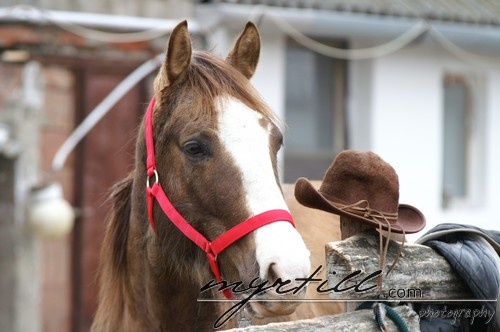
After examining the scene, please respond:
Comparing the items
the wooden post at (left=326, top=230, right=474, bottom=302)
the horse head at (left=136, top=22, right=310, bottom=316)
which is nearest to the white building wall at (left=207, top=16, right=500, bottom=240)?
the horse head at (left=136, top=22, right=310, bottom=316)

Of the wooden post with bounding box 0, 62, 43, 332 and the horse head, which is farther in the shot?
the wooden post with bounding box 0, 62, 43, 332

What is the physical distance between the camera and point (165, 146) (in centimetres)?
360

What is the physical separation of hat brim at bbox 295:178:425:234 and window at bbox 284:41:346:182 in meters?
6.91

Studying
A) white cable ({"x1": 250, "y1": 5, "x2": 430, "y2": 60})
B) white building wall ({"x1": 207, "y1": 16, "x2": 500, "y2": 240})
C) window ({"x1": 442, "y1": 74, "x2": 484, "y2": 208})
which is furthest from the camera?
window ({"x1": 442, "y1": 74, "x2": 484, "y2": 208})

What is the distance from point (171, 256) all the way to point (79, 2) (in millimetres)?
6678

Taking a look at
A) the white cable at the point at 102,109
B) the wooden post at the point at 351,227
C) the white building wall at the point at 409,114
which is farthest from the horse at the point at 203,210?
the white building wall at the point at 409,114

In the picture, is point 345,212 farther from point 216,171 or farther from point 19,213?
point 19,213

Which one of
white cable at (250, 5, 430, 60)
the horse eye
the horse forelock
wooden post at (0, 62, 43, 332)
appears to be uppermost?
white cable at (250, 5, 430, 60)

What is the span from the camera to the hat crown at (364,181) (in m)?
3.03

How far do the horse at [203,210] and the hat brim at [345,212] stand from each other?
5.7 inches

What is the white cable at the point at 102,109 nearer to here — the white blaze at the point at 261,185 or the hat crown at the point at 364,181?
the white blaze at the point at 261,185

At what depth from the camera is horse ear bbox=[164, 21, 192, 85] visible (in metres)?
3.57

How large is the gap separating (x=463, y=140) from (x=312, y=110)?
2037 mm

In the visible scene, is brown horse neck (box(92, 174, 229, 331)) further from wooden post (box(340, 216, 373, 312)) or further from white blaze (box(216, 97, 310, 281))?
wooden post (box(340, 216, 373, 312))
